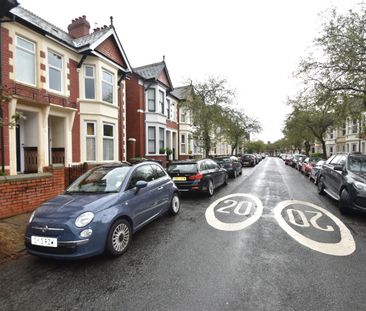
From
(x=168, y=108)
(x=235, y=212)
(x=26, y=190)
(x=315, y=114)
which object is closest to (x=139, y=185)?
(x=235, y=212)

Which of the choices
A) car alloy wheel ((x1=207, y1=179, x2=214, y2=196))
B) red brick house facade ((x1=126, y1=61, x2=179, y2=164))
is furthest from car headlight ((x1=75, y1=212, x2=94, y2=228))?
red brick house facade ((x1=126, y1=61, x2=179, y2=164))

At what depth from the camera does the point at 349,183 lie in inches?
246

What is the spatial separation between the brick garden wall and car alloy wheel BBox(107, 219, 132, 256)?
415cm

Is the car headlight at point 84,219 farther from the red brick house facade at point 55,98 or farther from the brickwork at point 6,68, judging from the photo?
the brickwork at point 6,68

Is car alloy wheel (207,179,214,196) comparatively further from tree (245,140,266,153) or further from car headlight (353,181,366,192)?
tree (245,140,266,153)

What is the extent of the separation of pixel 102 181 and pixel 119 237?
1386mm

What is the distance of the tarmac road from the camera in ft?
8.87

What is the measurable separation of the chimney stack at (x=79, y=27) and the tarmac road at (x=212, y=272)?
43.9 feet

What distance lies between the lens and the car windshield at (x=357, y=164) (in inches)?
270

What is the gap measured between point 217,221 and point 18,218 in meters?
5.42

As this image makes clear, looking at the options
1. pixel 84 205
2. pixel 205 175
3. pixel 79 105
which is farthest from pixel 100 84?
pixel 84 205

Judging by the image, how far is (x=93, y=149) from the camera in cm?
1218

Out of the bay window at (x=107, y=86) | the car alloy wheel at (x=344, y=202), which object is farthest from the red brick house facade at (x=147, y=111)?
the car alloy wheel at (x=344, y=202)

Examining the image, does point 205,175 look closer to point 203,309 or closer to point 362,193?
point 362,193
